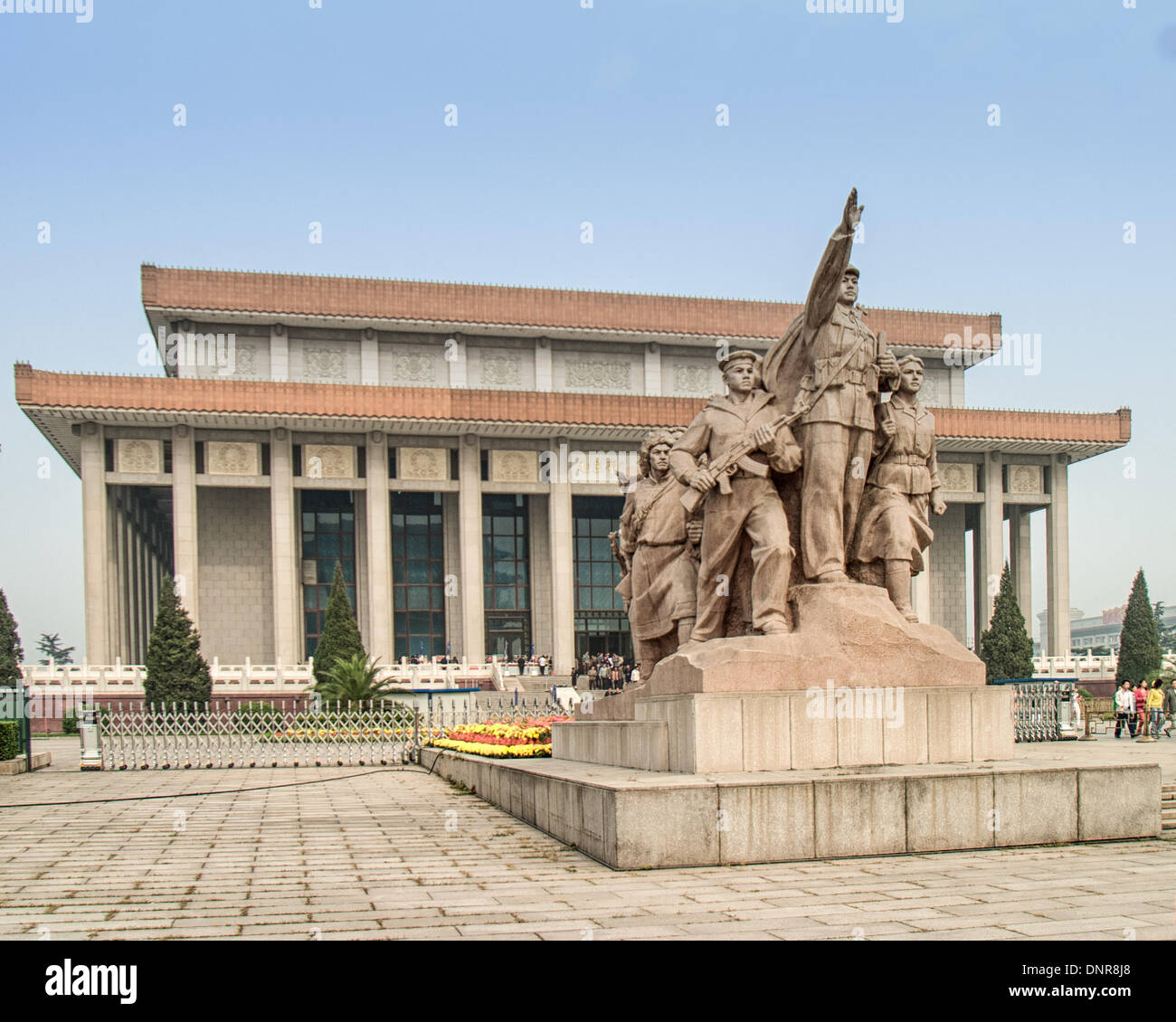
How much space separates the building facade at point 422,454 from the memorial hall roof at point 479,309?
0.08m

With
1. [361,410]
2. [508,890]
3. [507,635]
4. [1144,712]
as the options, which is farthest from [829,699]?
[507,635]

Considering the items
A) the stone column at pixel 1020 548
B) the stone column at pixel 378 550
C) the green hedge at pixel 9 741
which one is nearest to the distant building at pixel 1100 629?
the stone column at pixel 1020 548

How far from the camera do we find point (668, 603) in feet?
35.4

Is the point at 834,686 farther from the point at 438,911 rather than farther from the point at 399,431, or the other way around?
the point at 399,431

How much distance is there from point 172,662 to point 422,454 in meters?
15.4

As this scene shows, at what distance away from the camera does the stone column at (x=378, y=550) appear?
4081cm

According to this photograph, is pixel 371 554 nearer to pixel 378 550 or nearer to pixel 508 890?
pixel 378 550

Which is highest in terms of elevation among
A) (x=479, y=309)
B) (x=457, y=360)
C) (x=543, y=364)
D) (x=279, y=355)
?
(x=479, y=309)

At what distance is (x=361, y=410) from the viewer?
3947 cm

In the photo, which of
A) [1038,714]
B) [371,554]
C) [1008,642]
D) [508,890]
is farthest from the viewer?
[371,554]

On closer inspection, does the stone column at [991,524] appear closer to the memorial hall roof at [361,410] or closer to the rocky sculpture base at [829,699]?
the memorial hall roof at [361,410]

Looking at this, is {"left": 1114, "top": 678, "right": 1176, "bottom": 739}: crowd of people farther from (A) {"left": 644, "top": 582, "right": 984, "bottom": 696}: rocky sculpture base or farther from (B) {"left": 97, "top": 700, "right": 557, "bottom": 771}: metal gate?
(A) {"left": 644, "top": 582, "right": 984, "bottom": 696}: rocky sculpture base

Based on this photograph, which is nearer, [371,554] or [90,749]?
[90,749]

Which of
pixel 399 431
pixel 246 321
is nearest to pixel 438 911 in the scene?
pixel 399 431
